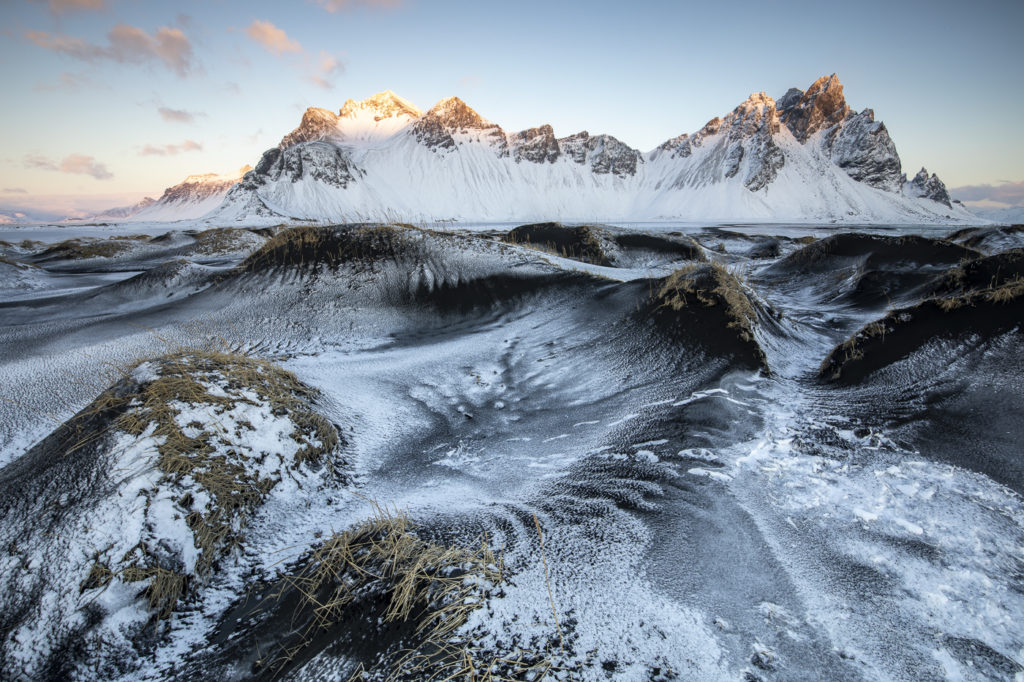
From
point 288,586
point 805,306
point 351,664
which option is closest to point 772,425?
point 351,664

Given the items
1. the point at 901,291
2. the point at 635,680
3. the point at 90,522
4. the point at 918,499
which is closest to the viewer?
the point at 635,680

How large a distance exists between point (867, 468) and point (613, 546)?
2137 millimetres

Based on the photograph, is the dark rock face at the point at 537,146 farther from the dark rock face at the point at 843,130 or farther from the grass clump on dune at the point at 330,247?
the grass clump on dune at the point at 330,247

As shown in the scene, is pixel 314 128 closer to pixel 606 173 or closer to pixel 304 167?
pixel 304 167

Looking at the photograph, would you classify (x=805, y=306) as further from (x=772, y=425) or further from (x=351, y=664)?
(x=351, y=664)

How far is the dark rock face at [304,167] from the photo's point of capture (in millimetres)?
109250

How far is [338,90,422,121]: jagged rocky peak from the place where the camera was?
166375mm

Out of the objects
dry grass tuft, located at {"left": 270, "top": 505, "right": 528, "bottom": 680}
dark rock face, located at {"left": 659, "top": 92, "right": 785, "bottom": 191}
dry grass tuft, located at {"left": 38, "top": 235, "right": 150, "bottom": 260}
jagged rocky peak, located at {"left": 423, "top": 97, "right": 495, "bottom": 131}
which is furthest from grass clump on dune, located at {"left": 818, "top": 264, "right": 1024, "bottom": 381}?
jagged rocky peak, located at {"left": 423, "top": 97, "right": 495, "bottom": 131}

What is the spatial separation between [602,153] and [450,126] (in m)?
55.0

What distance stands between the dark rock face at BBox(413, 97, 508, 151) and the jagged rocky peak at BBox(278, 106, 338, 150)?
41.4 m

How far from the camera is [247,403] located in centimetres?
335

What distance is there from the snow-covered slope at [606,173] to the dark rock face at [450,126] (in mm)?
479

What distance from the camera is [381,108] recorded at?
557 ft

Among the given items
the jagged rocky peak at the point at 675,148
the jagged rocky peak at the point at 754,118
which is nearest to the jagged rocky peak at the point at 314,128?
the jagged rocky peak at the point at 675,148
